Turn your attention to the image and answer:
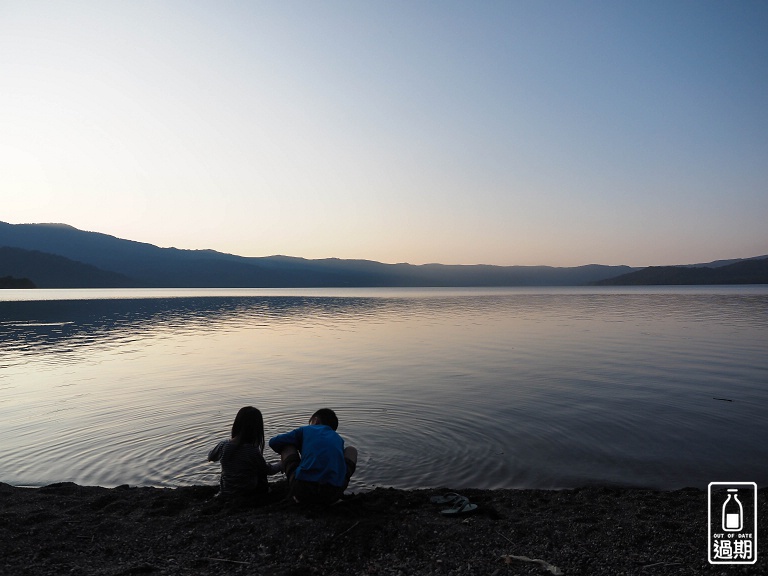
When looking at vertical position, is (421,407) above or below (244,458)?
below

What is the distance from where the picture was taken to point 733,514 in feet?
25.8

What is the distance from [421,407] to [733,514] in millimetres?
10190

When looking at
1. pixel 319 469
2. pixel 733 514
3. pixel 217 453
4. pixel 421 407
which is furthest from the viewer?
pixel 421 407

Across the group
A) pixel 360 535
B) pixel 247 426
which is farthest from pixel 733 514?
pixel 247 426

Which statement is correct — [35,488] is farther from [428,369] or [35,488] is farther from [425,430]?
[428,369]

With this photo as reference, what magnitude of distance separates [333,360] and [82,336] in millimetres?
25579

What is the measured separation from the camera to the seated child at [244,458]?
28.1ft

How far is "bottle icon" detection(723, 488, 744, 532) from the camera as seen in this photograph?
24.3 ft

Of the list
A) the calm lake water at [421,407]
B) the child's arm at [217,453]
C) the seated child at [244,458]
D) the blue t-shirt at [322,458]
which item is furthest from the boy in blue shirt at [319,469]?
the calm lake water at [421,407]

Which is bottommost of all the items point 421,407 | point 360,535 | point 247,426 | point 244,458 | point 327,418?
point 421,407

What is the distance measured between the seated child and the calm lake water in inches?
90.0

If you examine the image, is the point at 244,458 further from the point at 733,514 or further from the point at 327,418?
the point at 733,514

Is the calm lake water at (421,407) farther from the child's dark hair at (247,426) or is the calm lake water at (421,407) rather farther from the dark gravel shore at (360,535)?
the child's dark hair at (247,426)

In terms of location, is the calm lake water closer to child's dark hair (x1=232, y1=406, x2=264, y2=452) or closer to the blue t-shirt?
the blue t-shirt
